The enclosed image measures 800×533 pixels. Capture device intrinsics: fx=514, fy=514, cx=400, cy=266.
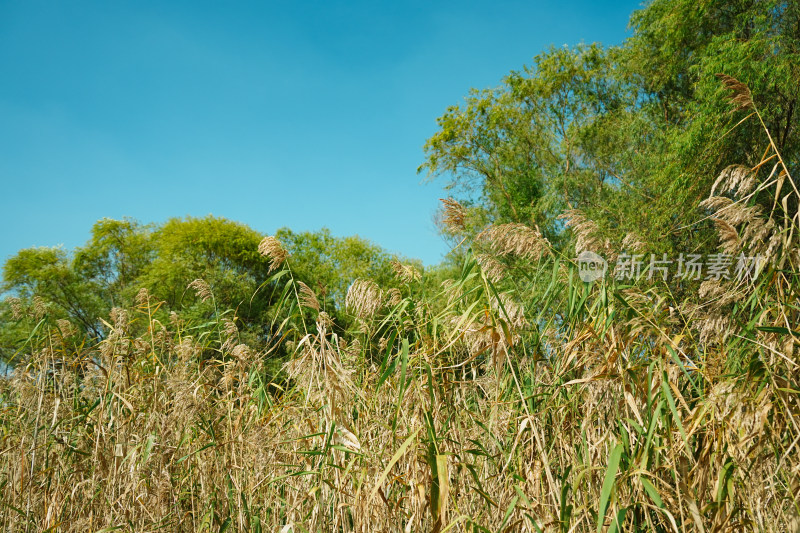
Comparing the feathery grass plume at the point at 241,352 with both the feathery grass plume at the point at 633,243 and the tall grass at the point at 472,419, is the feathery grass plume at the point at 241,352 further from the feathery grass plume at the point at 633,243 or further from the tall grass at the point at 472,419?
the feathery grass plume at the point at 633,243

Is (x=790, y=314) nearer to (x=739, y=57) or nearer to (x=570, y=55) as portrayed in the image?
(x=739, y=57)

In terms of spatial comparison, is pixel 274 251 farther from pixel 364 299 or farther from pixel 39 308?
pixel 39 308

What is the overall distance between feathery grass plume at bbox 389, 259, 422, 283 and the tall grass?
0.02m

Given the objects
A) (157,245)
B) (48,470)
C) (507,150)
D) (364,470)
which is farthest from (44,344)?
(157,245)

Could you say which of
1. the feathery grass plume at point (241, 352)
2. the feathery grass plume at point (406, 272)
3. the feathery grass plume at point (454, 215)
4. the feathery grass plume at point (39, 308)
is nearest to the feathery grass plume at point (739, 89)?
the feathery grass plume at point (454, 215)

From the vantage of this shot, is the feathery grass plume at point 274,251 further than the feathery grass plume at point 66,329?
No

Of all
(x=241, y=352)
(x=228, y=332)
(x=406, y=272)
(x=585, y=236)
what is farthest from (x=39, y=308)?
(x=585, y=236)

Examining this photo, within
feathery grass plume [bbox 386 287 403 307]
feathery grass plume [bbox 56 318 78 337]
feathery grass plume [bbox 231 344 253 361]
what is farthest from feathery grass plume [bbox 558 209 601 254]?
feathery grass plume [bbox 56 318 78 337]

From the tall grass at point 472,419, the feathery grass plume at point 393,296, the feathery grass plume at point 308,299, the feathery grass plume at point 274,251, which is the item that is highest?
the feathery grass plume at point 274,251

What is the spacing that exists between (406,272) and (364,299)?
30cm

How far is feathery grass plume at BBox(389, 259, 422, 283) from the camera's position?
8.04ft

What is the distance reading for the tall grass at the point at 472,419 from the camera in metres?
1.78

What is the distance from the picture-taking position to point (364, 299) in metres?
2.33

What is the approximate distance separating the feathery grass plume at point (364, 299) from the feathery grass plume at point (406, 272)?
188 millimetres
